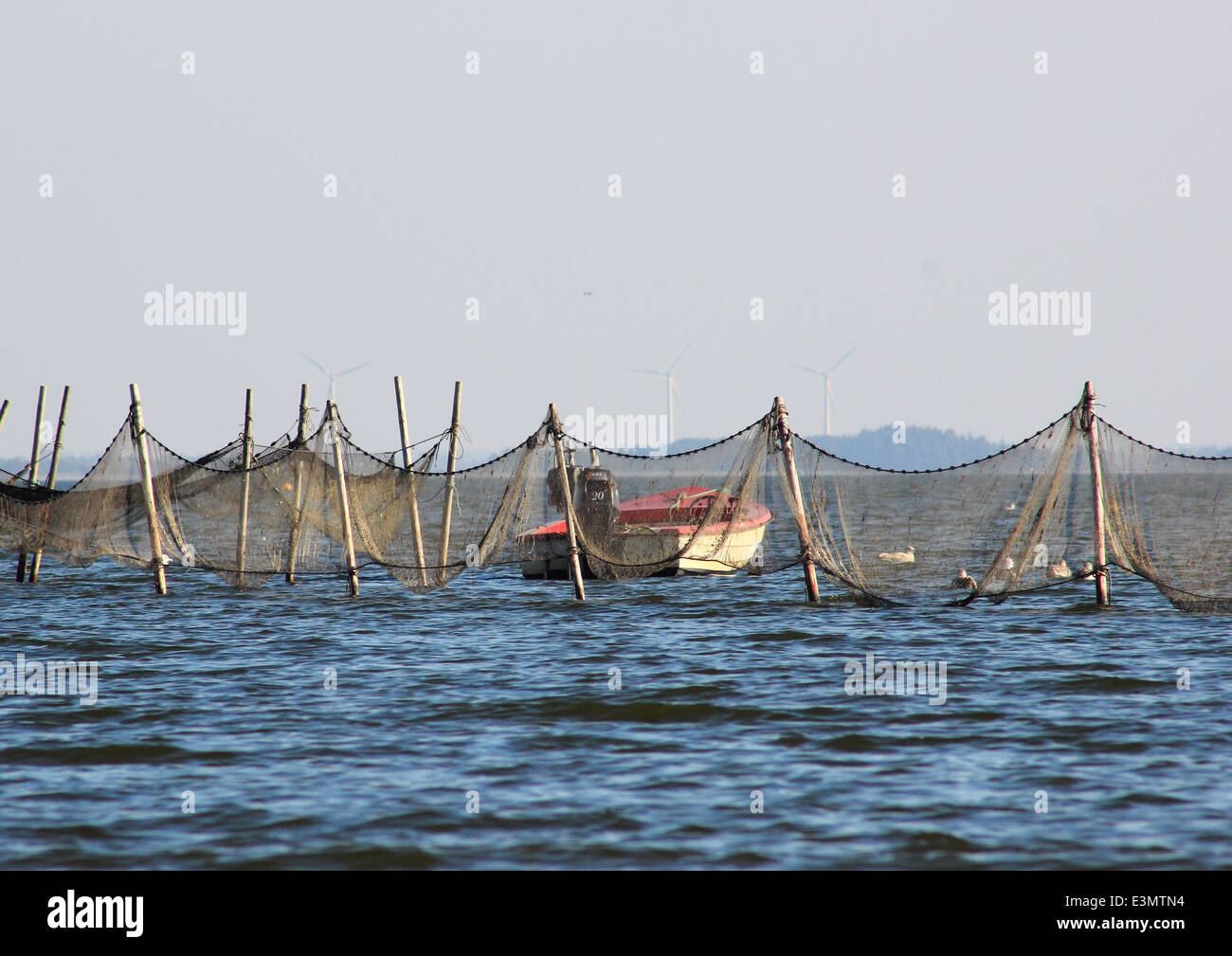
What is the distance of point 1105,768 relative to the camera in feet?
44.5

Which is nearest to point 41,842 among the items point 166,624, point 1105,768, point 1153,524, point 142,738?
point 142,738

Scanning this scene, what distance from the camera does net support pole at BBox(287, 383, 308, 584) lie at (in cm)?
2927

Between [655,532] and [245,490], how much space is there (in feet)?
30.5

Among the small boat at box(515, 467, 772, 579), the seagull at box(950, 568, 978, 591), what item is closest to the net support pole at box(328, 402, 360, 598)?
the small boat at box(515, 467, 772, 579)

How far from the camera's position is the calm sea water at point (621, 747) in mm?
11148

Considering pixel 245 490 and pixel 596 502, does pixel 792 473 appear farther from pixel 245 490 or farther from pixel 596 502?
pixel 245 490

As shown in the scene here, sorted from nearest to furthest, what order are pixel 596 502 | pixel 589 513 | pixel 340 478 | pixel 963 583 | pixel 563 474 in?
pixel 963 583
pixel 563 474
pixel 340 478
pixel 589 513
pixel 596 502

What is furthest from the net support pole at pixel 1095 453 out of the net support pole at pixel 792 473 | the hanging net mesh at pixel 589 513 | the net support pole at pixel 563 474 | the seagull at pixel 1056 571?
the net support pole at pixel 563 474

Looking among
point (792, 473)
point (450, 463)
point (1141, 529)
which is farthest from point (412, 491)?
point (1141, 529)

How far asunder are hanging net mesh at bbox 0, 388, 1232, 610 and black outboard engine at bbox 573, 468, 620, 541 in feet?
0.18

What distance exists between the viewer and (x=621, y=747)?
49.0 ft

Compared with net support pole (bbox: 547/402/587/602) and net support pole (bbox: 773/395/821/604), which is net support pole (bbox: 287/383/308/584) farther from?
net support pole (bbox: 773/395/821/604)

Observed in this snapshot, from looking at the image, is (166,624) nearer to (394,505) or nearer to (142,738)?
(394,505)
